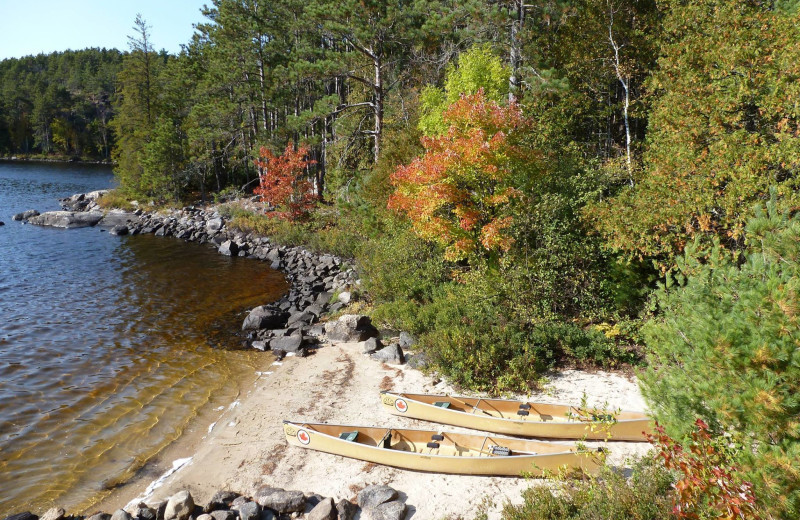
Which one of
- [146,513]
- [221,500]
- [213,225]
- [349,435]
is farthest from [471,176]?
[213,225]

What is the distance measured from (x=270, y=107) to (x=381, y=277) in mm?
25860

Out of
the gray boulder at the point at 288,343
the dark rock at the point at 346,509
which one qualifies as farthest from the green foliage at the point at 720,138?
the gray boulder at the point at 288,343

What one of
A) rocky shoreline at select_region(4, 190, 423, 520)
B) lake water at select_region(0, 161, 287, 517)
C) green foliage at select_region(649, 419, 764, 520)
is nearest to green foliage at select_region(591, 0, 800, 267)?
green foliage at select_region(649, 419, 764, 520)

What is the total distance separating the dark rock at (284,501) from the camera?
24.6 ft

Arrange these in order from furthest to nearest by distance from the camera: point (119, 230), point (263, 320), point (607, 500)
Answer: point (119, 230) < point (263, 320) < point (607, 500)

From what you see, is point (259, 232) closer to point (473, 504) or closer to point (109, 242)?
point (109, 242)

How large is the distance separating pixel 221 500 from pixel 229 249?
908 inches

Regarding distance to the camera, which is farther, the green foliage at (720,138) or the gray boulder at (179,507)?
the green foliage at (720,138)

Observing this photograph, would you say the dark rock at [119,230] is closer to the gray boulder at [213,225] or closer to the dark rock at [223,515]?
the gray boulder at [213,225]

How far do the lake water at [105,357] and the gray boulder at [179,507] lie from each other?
1.95m

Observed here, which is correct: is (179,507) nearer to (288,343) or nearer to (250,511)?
(250,511)

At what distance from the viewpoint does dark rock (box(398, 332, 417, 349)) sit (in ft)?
44.9

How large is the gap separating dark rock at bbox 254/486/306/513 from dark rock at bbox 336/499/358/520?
664 millimetres

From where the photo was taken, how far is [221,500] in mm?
7840
